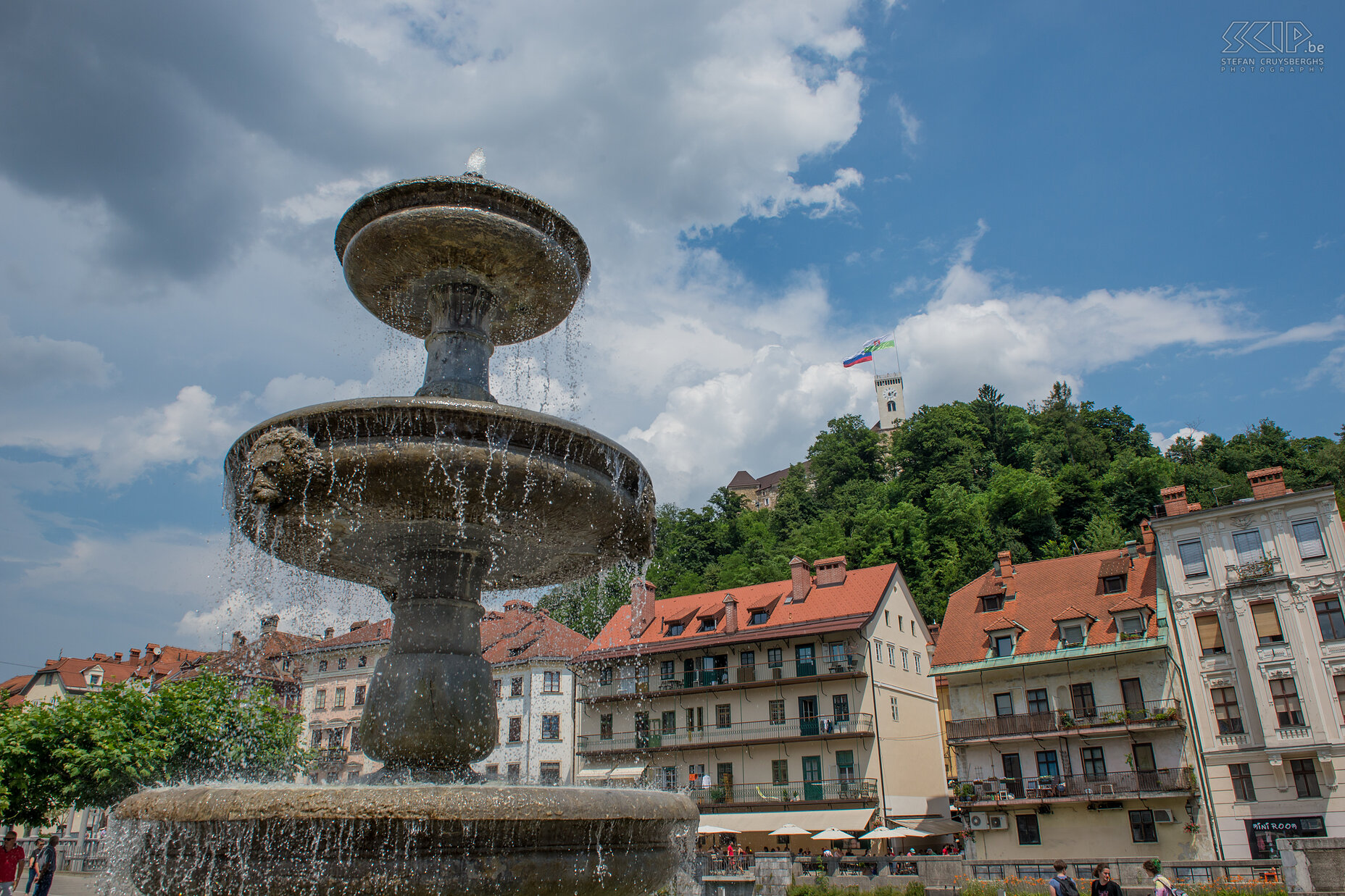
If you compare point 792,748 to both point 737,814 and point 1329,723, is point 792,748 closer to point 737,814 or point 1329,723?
point 737,814

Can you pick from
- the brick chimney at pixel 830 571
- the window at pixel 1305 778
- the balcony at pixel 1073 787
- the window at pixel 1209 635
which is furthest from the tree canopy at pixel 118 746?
the window at pixel 1305 778

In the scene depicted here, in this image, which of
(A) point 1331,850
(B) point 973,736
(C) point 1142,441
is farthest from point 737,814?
(C) point 1142,441

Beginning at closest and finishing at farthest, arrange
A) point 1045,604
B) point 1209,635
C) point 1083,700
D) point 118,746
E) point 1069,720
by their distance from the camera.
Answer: point 118,746
point 1209,635
point 1069,720
point 1083,700
point 1045,604

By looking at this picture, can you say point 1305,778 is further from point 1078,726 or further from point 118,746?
point 118,746

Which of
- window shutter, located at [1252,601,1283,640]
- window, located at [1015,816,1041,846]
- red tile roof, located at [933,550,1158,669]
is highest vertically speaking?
red tile roof, located at [933,550,1158,669]

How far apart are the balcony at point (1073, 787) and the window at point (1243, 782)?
1.29m

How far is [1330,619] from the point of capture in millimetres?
26672

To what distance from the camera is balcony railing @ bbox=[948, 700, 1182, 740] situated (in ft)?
91.7

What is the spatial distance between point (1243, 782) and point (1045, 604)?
8944mm

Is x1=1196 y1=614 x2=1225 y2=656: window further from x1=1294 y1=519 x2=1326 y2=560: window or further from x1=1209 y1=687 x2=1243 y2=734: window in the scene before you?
x1=1294 y1=519 x2=1326 y2=560: window

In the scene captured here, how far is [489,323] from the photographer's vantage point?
739 cm

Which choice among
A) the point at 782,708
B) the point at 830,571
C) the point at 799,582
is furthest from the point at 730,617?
the point at 830,571

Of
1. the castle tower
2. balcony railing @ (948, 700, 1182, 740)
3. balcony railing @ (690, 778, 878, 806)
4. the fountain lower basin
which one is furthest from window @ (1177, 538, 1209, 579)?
the castle tower

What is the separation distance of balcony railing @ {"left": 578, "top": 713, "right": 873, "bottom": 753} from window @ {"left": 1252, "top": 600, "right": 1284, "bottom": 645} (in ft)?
45.1
